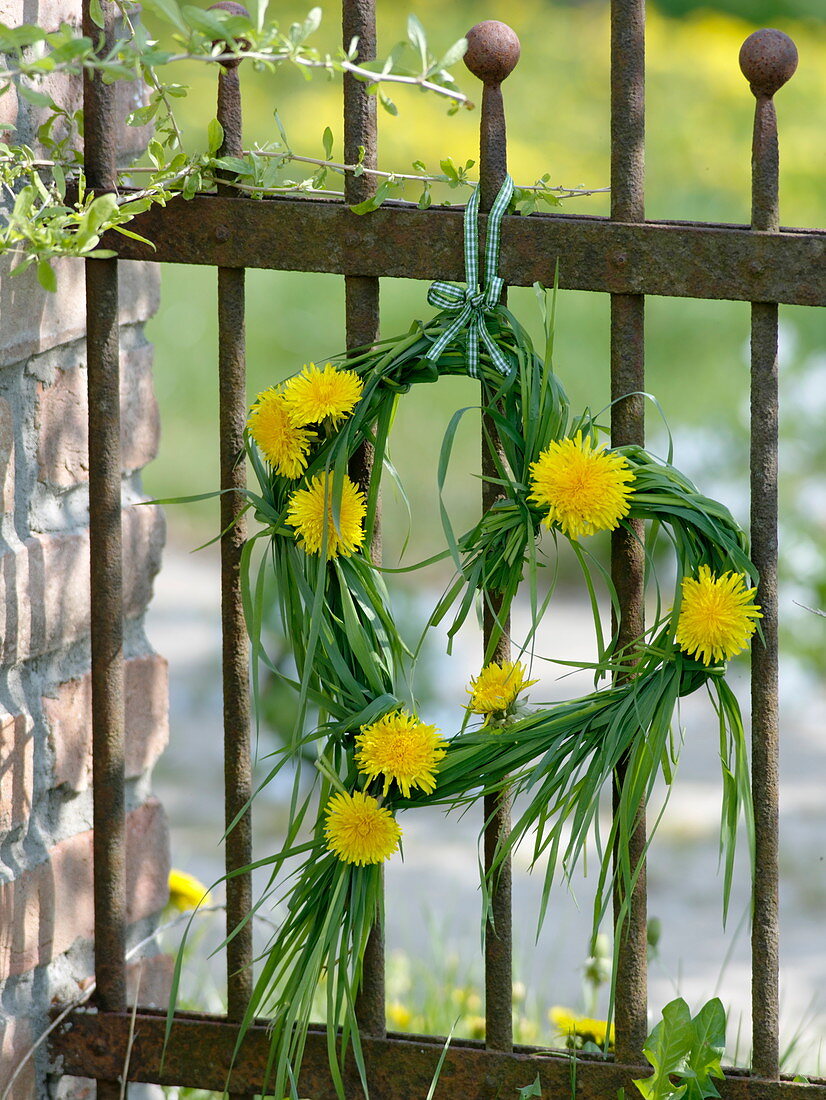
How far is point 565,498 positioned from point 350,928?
1.43 ft

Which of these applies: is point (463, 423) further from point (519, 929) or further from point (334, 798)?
point (334, 798)

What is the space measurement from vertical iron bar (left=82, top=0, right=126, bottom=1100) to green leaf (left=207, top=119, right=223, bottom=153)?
0.36ft

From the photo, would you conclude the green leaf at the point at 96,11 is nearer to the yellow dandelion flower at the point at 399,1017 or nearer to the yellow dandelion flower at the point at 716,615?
the yellow dandelion flower at the point at 716,615

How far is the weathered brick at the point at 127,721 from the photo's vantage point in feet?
4.33

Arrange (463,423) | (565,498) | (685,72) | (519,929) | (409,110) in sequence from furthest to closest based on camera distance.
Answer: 1. (685,72)
2. (409,110)
3. (463,423)
4. (519,929)
5. (565,498)

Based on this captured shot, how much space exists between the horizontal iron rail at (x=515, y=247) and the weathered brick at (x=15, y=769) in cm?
46

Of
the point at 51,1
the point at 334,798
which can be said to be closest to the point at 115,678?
the point at 334,798

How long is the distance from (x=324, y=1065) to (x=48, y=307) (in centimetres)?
78

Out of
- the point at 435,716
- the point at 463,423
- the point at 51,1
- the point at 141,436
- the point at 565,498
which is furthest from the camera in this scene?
the point at 463,423

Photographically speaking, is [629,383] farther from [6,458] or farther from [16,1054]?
[16,1054]

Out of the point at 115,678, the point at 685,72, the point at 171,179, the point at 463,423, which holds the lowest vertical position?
the point at 115,678

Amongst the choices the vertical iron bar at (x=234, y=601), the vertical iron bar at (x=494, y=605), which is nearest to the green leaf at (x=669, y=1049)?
the vertical iron bar at (x=494, y=605)

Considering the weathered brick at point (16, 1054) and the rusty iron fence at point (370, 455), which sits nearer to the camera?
the rusty iron fence at point (370, 455)

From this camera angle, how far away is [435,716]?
3090 millimetres
